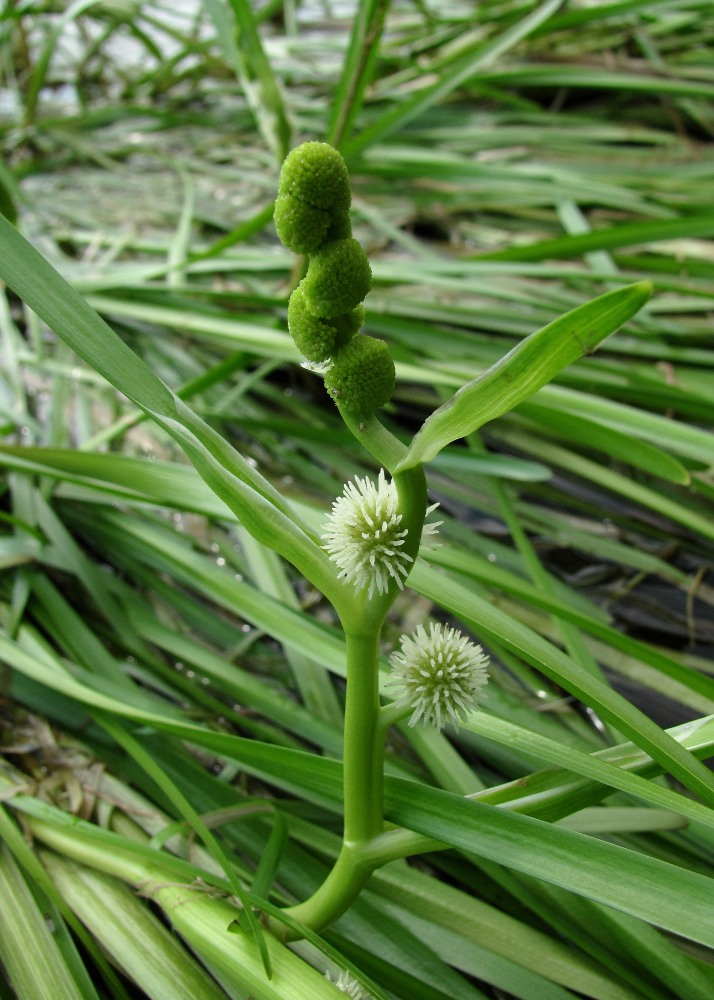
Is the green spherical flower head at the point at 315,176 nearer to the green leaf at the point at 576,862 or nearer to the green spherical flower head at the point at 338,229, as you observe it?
the green spherical flower head at the point at 338,229

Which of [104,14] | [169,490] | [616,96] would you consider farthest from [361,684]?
[104,14]

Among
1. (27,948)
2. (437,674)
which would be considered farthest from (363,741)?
(27,948)

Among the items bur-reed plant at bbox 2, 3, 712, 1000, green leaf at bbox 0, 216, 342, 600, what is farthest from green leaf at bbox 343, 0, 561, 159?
green leaf at bbox 0, 216, 342, 600

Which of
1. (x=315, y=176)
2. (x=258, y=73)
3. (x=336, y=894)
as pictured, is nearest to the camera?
(x=315, y=176)

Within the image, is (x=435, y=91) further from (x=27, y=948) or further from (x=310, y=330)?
(x=27, y=948)

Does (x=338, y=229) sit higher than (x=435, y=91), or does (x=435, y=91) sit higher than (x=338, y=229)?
(x=435, y=91)

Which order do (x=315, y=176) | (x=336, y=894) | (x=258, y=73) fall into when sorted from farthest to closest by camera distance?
(x=258, y=73) < (x=336, y=894) < (x=315, y=176)

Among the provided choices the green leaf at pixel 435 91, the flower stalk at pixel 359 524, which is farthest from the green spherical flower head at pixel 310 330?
the green leaf at pixel 435 91

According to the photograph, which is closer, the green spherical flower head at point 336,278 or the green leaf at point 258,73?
the green spherical flower head at point 336,278
